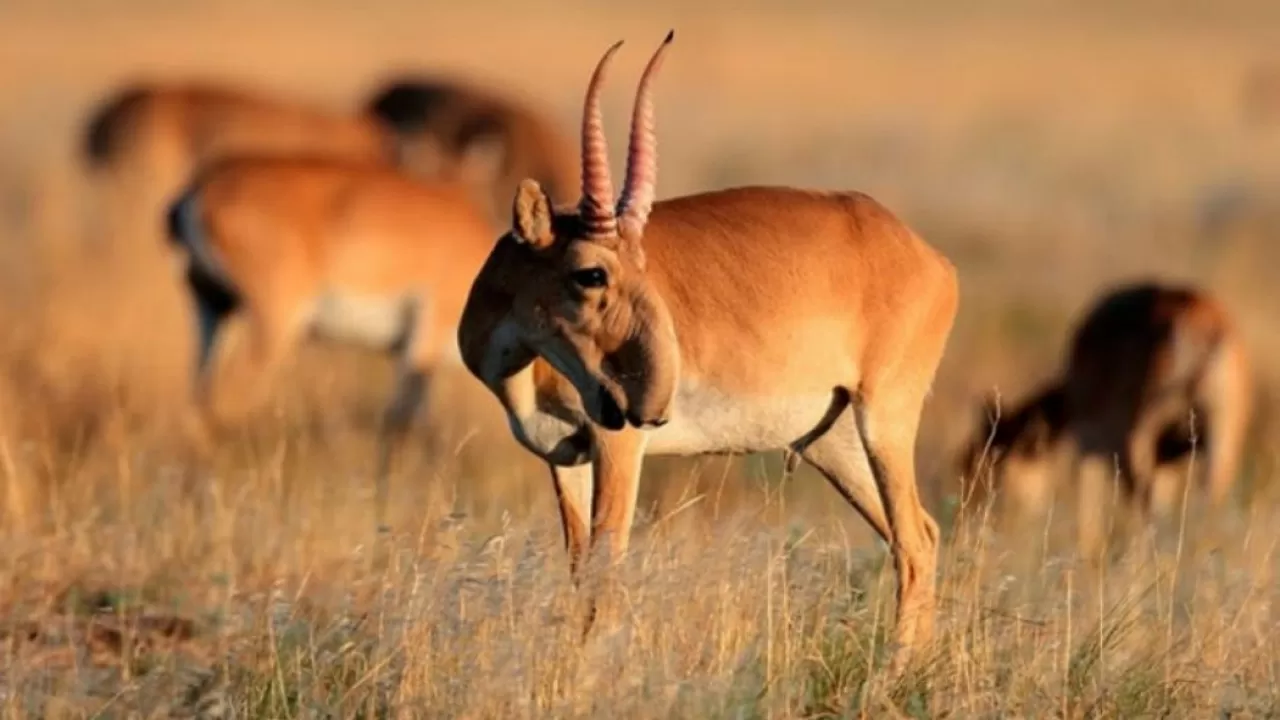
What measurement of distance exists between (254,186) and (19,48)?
2940 centimetres

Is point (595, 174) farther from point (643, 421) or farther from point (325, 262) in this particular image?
point (325, 262)

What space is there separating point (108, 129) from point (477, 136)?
3.48 m

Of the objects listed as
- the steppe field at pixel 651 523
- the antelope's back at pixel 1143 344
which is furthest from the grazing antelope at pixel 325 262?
the antelope's back at pixel 1143 344

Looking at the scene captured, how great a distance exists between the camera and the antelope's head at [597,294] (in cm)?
712

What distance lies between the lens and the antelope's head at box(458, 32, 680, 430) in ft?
23.4

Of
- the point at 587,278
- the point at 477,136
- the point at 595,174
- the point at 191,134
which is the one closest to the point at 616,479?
the point at 587,278

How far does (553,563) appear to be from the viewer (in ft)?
23.0

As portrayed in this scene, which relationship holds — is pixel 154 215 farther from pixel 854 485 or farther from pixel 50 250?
pixel 854 485

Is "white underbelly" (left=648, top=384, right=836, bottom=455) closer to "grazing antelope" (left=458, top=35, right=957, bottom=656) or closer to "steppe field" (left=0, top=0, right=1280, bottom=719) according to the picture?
"grazing antelope" (left=458, top=35, right=957, bottom=656)

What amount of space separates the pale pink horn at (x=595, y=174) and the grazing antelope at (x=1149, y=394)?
5399mm

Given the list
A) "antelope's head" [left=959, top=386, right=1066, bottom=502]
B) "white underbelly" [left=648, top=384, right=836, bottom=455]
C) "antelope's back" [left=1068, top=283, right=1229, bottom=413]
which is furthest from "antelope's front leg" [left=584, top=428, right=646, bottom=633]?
"antelope's head" [left=959, top=386, right=1066, bottom=502]

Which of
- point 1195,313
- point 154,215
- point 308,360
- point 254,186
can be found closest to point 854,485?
point 1195,313

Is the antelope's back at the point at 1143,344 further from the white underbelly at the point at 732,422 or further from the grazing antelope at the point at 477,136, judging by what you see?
the grazing antelope at the point at 477,136

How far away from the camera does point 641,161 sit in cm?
721
